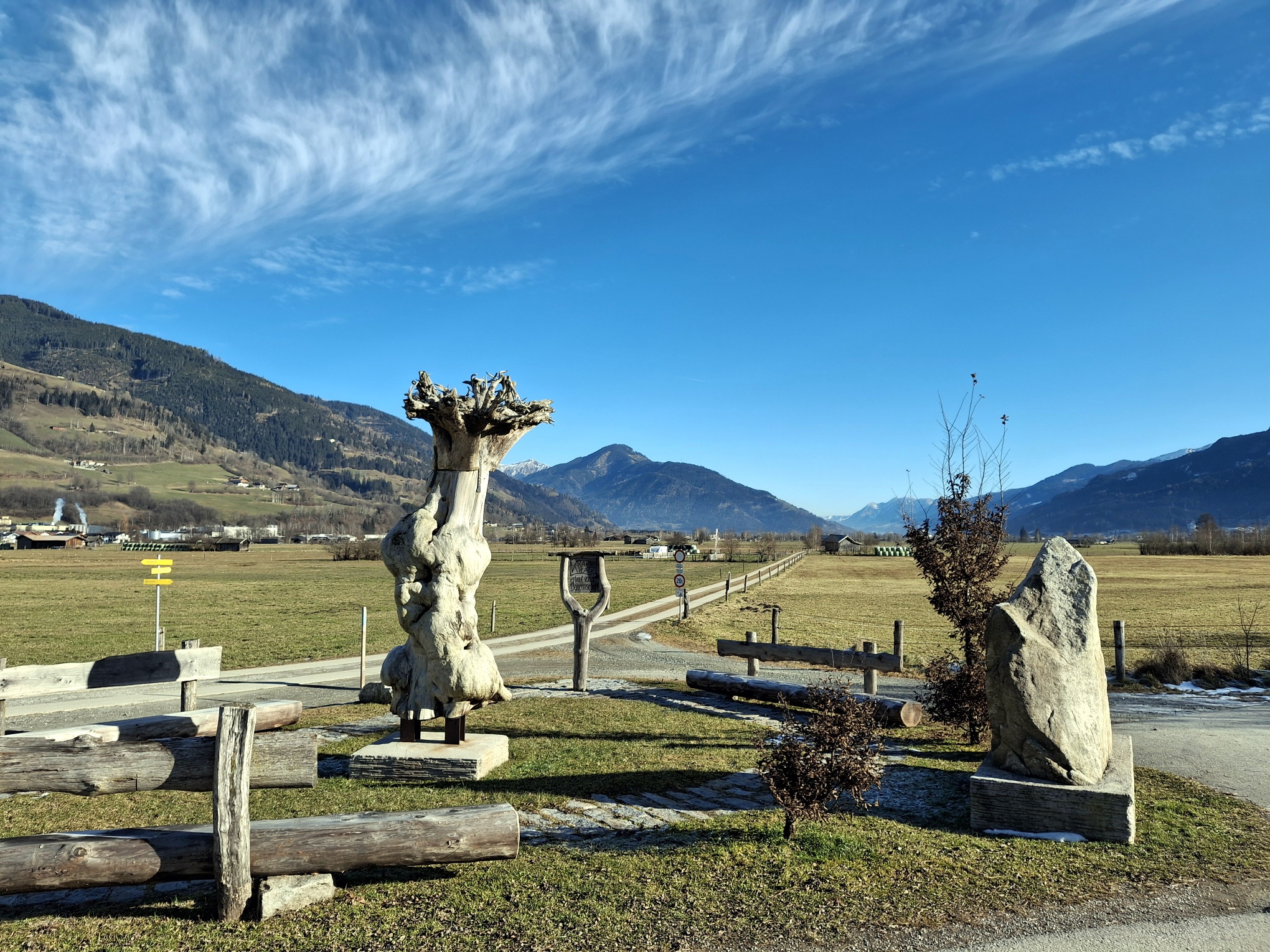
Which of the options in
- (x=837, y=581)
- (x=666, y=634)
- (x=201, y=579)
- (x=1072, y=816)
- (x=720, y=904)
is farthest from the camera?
(x=837, y=581)

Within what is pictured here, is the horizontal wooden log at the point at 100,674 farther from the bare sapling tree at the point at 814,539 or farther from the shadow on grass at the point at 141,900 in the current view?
the bare sapling tree at the point at 814,539

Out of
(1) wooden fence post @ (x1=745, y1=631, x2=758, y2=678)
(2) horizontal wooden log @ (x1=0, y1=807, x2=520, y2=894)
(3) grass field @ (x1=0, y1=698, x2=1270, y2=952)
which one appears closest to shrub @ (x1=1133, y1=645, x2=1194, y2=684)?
(1) wooden fence post @ (x1=745, y1=631, x2=758, y2=678)

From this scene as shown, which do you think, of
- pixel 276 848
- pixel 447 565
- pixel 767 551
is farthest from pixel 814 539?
pixel 276 848

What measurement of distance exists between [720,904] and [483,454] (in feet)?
19.6

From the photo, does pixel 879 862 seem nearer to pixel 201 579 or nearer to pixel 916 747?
pixel 916 747

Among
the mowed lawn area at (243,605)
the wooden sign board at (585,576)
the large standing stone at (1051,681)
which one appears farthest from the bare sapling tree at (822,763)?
the mowed lawn area at (243,605)

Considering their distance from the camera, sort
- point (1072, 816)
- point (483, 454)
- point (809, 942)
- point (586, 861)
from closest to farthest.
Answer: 1. point (809, 942)
2. point (586, 861)
3. point (1072, 816)
4. point (483, 454)

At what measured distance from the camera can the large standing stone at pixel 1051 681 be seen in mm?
7309

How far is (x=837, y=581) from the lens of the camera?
59156mm

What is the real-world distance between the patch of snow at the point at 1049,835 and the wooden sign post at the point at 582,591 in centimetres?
891

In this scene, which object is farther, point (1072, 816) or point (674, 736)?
point (674, 736)

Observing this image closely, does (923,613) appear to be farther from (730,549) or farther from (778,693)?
(730,549)

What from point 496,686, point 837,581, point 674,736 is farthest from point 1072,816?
point 837,581

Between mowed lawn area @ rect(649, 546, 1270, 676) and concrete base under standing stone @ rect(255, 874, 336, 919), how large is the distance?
30.5 feet
